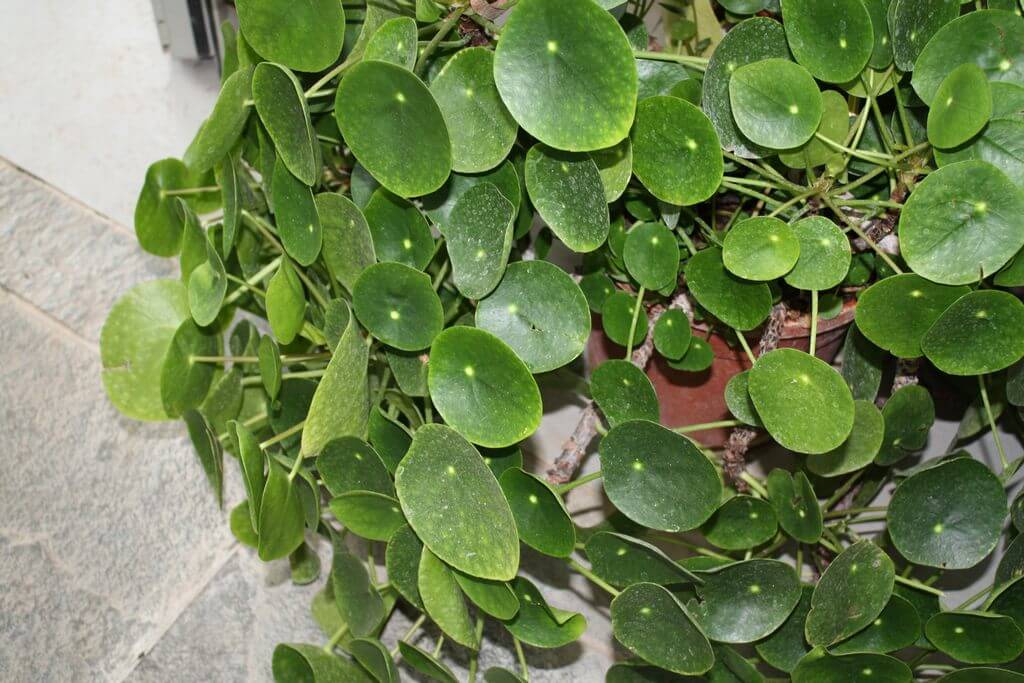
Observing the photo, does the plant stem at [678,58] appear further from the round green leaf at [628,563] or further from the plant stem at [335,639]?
the plant stem at [335,639]

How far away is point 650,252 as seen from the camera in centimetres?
81

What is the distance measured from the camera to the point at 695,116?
2.32ft

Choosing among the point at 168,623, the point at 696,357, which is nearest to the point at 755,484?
the point at 696,357

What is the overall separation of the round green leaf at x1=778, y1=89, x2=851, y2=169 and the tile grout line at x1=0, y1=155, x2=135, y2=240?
3.58ft

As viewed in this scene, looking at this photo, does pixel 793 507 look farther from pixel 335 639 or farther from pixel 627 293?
pixel 335 639

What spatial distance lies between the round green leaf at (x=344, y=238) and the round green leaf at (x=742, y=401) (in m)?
0.31

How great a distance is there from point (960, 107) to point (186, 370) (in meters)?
0.68

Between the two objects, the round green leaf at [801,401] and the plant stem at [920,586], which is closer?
the round green leaf at [801,401]

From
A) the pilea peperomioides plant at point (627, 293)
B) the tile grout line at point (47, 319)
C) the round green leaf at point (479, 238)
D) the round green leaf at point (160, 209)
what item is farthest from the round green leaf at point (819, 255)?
the tile grout line at point (47, 319)

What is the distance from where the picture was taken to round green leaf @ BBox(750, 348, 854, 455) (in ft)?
2.29

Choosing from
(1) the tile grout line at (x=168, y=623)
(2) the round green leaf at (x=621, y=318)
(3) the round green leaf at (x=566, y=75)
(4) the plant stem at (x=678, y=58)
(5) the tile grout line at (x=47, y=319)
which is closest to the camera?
(3) the round green leaf at (x=566, y=75)

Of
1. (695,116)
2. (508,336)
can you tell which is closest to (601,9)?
(695,116)

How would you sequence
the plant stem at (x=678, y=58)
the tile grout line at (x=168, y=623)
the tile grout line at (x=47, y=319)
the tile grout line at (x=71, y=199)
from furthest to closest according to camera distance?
the tile grout line at (x=71, y=199) → the tile grout line at (x=47, y=319) → the tile grout line at (x=168, y=623) → the plant stem at (x=678, y=58)

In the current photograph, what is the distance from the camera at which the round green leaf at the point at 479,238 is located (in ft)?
2.38
